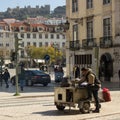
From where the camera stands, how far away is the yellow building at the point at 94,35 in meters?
44.5

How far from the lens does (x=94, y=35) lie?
4781 cm

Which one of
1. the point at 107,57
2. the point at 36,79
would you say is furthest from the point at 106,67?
the point at 36,79

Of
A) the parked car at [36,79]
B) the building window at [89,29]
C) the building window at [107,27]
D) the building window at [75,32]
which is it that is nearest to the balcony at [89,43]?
the building window at [89,29]

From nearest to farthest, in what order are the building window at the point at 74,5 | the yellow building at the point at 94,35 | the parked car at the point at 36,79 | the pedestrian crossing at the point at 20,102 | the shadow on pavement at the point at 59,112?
1. the shadow on pavement at the point at 59,112
2. the pedestrian crossing at the point at 20,102
3. the parked car at the point at 36,79
4. the yellow building at the point at 94,35
5. the building window at the point at 74,5

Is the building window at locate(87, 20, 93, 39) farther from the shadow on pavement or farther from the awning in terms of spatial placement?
the shadow on pavement

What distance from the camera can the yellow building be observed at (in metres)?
44.5

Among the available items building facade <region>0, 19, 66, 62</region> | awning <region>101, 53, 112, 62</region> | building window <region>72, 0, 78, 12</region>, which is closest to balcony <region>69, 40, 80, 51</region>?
building window <region>72, 0, 78, 12</region>

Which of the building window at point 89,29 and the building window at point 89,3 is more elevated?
the building window at point 89,3

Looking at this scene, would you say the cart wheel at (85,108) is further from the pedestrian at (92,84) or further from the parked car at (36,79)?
the parked car at (36,79)

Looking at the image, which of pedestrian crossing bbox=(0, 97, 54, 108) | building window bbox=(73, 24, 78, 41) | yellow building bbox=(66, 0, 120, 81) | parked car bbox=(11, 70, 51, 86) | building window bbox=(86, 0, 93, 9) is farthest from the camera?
building window bbox=(73, 24, 78, 41)

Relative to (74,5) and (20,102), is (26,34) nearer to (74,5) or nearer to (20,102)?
(74,5)

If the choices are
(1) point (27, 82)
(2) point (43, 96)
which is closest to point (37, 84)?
(1) point (27, 82)

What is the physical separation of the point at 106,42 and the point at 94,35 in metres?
2.73

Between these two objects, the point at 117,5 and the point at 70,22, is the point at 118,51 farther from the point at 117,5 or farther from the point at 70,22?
the point at 70,22
